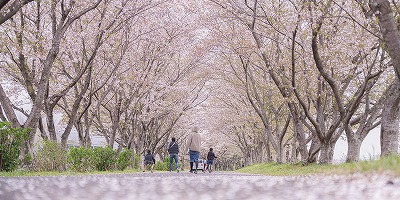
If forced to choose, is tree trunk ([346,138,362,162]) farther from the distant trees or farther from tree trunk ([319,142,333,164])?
tree trunk ([319,142,333,164])

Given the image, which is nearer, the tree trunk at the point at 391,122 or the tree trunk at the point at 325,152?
the tree trunk at the point at 391,122

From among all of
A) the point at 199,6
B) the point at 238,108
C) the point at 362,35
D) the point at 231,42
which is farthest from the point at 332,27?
the point at 238,108

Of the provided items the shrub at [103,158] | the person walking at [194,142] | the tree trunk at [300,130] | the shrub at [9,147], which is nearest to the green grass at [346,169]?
the shrub at [9,147]

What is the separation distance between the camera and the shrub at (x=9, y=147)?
14.1m

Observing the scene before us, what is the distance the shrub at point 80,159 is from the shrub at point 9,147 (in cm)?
418

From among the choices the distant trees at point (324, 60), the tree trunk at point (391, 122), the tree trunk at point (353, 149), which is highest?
the distant trees at point (324, 60)

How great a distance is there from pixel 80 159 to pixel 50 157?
2899 millimetres

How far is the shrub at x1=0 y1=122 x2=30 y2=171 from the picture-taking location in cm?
1413

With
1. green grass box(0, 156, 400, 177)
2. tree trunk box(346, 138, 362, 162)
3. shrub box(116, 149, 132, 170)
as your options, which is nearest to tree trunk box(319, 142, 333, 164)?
green grass box(0, 156, 400, 177)

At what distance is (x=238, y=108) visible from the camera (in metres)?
41.3

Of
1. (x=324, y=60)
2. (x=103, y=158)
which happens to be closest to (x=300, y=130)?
(x=324, y=60)

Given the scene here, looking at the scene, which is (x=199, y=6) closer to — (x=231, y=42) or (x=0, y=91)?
(x=231, y=42)

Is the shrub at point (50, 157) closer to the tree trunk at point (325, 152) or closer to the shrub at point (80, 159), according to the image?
the shrub at point (80, 159)

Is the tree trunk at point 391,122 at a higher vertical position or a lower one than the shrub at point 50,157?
higher
